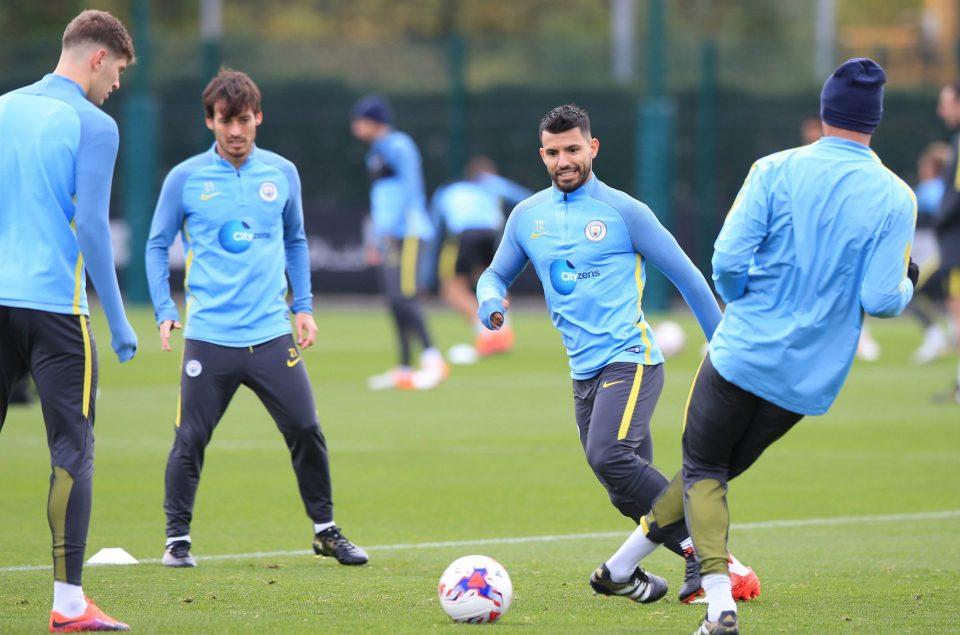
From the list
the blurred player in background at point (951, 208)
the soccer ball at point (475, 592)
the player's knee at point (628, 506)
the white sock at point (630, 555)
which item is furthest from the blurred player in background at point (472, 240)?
the soccer ball at point (475, 592)

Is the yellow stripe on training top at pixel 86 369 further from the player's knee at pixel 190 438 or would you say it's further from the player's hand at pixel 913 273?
the player's hand at pixel 913 273

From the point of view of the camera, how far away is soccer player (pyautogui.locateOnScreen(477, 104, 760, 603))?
6730 millimetres

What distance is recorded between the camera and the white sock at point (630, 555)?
6.50 meters

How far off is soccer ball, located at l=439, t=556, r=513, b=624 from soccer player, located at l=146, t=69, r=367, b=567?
1559 millimetres

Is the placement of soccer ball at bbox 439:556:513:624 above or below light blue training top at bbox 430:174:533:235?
above

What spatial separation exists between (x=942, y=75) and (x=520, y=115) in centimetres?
786

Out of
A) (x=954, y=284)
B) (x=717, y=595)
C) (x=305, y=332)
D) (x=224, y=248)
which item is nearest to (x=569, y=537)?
(x=305, y=332)

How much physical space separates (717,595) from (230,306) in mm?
3037

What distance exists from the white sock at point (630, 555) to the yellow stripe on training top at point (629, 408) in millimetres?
412

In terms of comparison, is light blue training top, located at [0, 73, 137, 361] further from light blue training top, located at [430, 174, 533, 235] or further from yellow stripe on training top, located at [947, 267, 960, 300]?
light blue training top, located at [430, 174, 533, 235]

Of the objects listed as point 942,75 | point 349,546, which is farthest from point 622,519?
point 942,75

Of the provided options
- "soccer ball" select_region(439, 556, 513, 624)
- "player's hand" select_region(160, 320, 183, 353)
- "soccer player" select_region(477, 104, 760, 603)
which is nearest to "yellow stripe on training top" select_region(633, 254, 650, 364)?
"soccer player" select_region(477, 104, 760, 603)

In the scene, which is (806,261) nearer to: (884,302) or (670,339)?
(884,302)

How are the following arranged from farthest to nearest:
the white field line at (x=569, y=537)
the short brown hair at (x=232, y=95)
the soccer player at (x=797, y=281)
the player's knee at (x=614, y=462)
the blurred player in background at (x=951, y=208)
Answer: the blurred player in background at (x=951, y=208) < the white field line at (x=569, y=537) < the short brown hair at (x=232, y=95) < the player's knee at (x=614, y=462) < the soccer player at (x=797, y=281)
